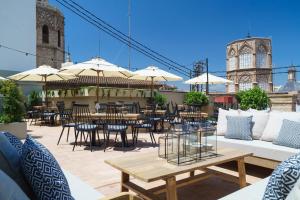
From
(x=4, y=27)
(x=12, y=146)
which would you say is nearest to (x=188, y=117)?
(x=12, y=146)

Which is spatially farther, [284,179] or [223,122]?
[223,122]

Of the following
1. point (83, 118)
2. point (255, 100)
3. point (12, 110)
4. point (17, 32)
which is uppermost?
point (17, 32)

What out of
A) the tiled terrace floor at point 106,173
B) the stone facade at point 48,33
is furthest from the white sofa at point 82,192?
the stone facade at point 48,33

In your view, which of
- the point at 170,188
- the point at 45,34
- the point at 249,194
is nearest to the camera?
the point at 249,194

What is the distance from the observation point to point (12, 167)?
4.72 feet

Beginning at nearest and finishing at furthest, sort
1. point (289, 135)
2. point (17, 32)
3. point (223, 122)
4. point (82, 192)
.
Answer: point (82, 192)
point (289, 135)
point (223, 122)
point (17, 32)

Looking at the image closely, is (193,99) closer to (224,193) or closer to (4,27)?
(224,193)

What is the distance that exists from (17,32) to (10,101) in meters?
9.30

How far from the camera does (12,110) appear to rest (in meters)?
6.32

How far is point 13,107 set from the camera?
630 centimetres

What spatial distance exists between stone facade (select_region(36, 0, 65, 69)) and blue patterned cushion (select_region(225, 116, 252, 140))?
23.4m

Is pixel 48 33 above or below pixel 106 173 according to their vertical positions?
above

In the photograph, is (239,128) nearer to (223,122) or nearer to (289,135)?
(223,122)

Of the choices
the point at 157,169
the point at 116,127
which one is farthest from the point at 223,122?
the point at 157,169
